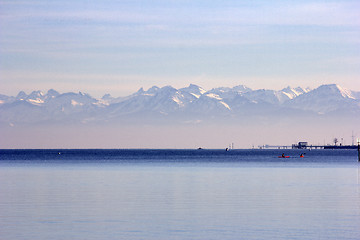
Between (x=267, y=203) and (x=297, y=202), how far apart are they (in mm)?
2458

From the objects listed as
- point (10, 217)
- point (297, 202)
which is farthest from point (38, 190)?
point (297, 202)

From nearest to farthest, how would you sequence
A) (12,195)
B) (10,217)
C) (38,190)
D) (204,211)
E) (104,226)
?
(104,226) → (10,217) → (204,211) → (12,195) → (38,190)

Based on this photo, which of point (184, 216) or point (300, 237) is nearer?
point (300, 237)

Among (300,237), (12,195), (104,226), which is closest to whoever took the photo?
(300,237)

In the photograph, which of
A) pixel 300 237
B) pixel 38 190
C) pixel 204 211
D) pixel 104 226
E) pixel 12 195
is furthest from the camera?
pixel 38 190

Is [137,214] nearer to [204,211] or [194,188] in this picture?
[204,211]

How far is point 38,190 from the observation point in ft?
199

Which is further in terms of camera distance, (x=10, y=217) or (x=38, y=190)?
(x=38, y=190)

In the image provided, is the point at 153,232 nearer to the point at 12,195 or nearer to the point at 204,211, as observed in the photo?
the point at 204,211

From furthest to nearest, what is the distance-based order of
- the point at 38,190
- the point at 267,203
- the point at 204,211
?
1. the point at 38,190
2. the point at 267,203
3. the point at 204,211

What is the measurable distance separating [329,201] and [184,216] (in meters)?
14.4

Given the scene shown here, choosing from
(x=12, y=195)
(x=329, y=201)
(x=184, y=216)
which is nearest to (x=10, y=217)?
(x=184, y=216)

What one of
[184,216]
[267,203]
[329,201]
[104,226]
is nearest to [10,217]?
[104,226]

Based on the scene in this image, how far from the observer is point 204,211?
42969mm
